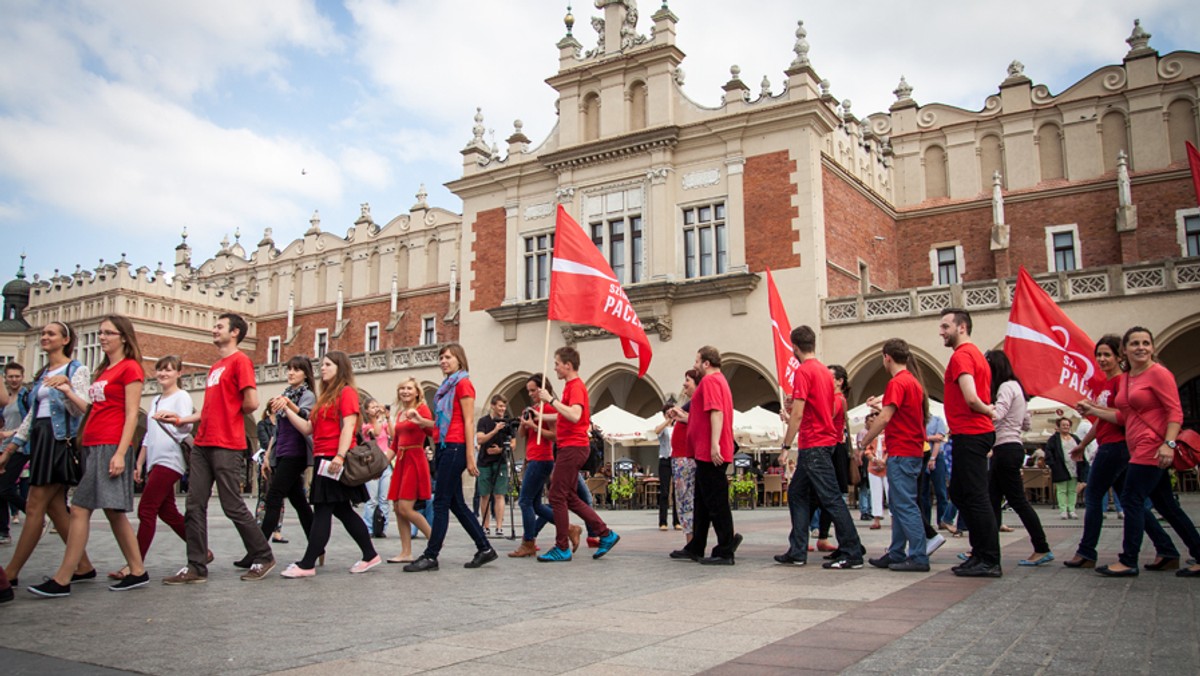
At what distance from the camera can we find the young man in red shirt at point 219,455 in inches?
263

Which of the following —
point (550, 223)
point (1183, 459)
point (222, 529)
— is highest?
point (550, 223)

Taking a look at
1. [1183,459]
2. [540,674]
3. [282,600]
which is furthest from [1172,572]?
[282,600]

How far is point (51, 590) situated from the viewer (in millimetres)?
5871

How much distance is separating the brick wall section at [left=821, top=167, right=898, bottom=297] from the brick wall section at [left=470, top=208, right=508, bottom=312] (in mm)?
10296

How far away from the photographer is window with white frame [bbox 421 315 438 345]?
3931cm

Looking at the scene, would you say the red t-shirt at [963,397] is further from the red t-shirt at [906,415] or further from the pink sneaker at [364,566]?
the pink sneaker at [364,566]

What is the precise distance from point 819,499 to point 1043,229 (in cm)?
2507

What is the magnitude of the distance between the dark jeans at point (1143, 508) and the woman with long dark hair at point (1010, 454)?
0.83m

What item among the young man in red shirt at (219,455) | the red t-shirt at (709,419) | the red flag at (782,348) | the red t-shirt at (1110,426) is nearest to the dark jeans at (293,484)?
the young man in red shirt at (219,455)

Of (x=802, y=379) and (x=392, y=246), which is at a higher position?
(x=392, y=246)

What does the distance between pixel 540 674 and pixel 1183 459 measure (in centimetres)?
534

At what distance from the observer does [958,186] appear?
31.0 metres

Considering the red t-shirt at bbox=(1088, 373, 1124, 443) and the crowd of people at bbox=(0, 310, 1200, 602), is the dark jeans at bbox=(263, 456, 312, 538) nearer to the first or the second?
the crowd of people at bbox=(0, 310, 1200, 602)

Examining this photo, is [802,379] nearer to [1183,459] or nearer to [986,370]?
[986,370]
